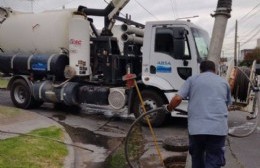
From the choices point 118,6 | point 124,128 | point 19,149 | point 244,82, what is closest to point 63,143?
point 19,149

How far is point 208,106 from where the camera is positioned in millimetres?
5691

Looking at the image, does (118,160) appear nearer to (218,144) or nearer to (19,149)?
(19,149)

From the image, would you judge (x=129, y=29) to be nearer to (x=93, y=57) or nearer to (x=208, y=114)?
(x=93, y=57)

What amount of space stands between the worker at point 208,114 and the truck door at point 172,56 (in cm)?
503

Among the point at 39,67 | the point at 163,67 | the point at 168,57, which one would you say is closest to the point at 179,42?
the point at 168,57

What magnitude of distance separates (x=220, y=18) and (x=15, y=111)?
755 centimetres

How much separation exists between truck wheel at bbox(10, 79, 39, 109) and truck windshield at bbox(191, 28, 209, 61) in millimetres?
5759

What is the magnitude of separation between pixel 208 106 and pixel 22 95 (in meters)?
9.60

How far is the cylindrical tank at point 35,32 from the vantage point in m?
13.1

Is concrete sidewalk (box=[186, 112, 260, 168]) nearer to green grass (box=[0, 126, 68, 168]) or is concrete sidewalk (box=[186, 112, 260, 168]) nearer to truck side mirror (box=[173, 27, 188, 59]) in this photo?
green grass (box=[0, 126, 68, 168])

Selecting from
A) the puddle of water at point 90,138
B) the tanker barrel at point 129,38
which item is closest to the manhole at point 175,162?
the puddle of water at point 90,138

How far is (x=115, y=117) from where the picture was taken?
43.4 ft

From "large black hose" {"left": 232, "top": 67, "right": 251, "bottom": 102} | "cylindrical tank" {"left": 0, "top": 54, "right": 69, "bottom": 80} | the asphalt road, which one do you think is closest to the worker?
the asphalt road

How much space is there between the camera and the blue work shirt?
18.6 ft
